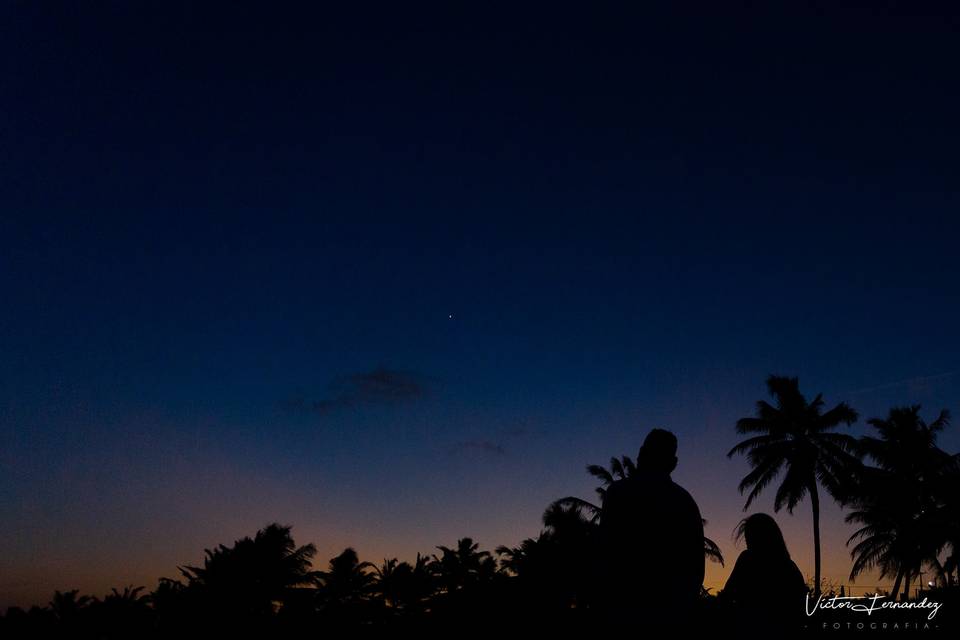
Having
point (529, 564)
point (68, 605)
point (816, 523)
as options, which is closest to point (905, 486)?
point (816, 523)

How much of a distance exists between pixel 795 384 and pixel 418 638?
25.2 meters

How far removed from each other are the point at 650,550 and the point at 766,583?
5.70ft

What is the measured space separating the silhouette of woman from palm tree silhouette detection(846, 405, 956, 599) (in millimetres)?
31524

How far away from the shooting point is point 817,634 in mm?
20328

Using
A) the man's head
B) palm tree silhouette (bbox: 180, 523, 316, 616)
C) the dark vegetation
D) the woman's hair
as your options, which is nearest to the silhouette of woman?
the woman's hair

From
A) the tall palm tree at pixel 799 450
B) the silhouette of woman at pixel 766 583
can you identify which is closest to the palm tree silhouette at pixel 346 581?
the tall palm tree at pixel 799 450

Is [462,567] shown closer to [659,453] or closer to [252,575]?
[252,575]

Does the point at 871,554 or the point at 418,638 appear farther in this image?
the point at 418,638

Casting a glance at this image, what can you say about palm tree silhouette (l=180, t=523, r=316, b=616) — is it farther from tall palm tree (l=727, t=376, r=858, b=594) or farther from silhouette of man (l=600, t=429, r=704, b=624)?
silhouette of man (l=600, t=429, r=704, b=624)

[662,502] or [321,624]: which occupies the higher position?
[662,502]

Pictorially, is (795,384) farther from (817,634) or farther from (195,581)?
(195,581)

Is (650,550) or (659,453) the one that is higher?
(659,453)

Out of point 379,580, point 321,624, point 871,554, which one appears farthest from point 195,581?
point 871,554

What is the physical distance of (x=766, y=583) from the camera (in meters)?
4.24
